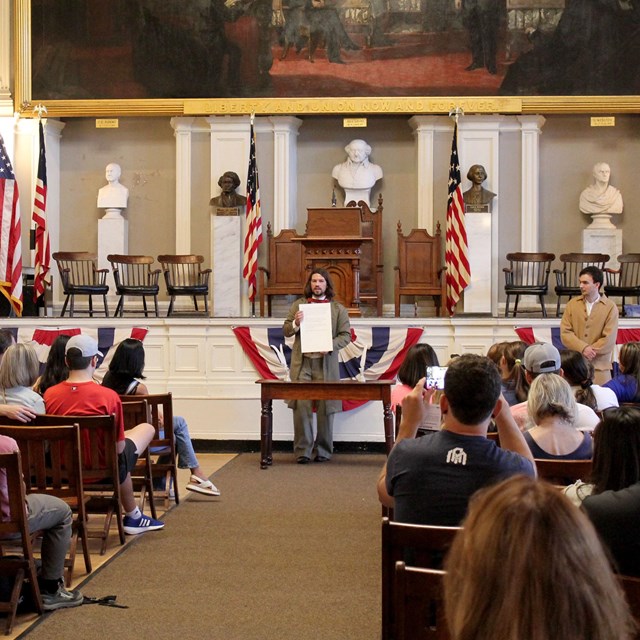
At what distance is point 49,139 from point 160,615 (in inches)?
449

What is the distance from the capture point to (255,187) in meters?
13.2

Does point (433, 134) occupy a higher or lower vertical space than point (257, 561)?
higher

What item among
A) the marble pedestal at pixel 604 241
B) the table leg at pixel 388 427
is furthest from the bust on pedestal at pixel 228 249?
the table leg at pixel 388 427

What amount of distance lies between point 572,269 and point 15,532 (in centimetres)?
1066

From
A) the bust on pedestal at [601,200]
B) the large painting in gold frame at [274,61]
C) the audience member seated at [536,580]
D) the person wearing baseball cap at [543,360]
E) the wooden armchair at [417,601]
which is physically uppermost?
the large painting in gold frame at [274,61]

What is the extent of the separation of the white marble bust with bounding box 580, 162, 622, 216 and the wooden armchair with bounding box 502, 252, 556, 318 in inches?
40.7

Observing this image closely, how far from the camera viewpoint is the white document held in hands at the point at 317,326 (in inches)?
327

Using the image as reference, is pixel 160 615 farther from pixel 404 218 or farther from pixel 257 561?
pixel 404 218

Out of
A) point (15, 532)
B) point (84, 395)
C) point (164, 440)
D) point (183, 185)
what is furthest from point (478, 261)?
point (15, 532)

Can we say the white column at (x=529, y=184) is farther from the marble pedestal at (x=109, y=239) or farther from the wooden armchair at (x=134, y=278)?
the marble pedestal at (x=109, y=239)

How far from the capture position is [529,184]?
13781 mm

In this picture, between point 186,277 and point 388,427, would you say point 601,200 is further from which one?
point 388,427

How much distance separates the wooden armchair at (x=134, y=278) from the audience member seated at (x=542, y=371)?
24.4 ft

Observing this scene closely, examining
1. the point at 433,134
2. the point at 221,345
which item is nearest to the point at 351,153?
the point at 433,134
